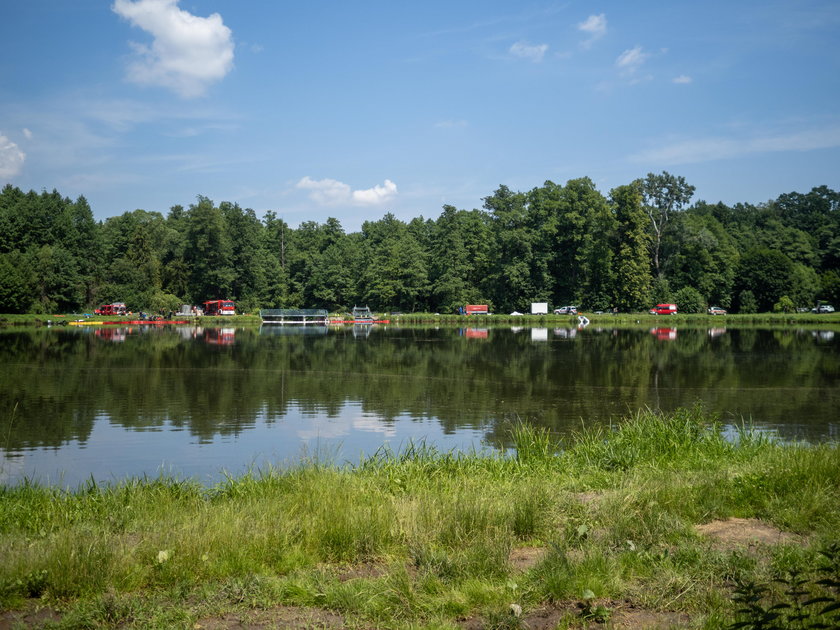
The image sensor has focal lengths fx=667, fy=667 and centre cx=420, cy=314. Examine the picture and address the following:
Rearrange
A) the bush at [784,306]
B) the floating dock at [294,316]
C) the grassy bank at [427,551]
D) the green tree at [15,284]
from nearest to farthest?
1. the grassy bank at [427,551]
2. the green tree at [15,284]
3. the bush at [784,306]
4. the floating dock at [294,316]

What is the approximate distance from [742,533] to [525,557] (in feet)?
7.52

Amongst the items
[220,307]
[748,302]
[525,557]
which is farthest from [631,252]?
[525,557]

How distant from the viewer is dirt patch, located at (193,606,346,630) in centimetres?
474

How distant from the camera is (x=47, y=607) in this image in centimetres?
504

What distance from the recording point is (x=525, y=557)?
241 inches

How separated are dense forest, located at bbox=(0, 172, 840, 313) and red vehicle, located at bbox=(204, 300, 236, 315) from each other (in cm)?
374

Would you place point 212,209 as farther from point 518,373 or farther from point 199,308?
point 518,373

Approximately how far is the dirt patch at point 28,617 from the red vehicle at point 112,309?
9388 centimetres

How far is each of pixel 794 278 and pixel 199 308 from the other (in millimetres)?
85560

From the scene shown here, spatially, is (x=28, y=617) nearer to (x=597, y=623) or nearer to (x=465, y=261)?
(x=597, y=623)

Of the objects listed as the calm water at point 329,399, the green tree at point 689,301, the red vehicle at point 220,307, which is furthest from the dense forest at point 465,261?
the calm water at point 329,399

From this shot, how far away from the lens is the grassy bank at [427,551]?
493 centimetres

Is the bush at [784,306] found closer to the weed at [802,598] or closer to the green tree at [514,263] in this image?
the green tree at [514,263]

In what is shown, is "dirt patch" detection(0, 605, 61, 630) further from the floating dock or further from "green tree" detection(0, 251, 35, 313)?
the floating dock
